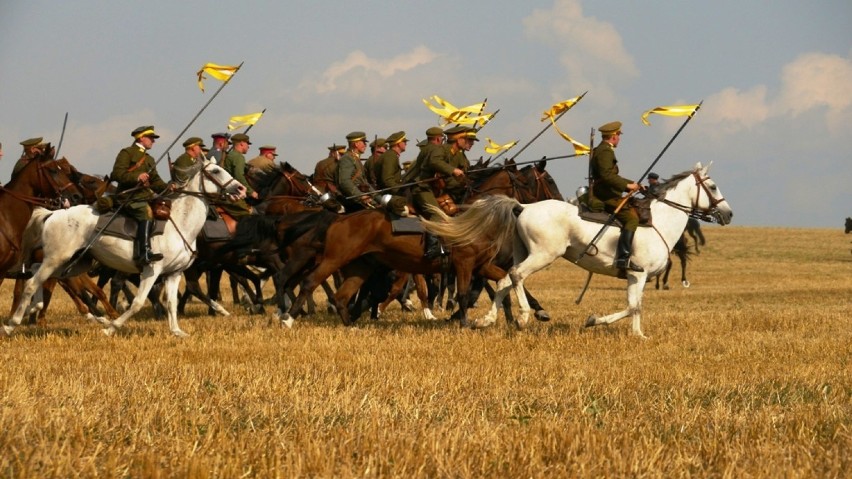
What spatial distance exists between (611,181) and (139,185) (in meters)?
6.00

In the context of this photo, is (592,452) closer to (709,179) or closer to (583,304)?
(709,179)

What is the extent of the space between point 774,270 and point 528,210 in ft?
98.1

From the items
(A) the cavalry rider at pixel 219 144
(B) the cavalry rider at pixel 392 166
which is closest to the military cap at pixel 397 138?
(B) the cavalry rider at pixel 392 166

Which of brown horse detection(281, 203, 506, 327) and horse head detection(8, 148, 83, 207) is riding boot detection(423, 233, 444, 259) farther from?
horse head detection(8, 148, 83, 207)

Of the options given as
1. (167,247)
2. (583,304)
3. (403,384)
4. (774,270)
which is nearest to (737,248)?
(774,270)

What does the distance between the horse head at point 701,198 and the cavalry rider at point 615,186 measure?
83cm

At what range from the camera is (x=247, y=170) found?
22156mm

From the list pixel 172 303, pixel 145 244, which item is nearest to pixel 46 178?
pixel 145 244

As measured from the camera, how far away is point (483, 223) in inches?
677

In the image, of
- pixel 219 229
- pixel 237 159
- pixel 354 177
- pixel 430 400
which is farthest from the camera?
pixel 237 159

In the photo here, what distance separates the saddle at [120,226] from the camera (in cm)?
1590

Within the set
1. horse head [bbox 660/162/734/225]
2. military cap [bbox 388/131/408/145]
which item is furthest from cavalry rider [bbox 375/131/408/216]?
horse head [bbox 660/162/734/225]

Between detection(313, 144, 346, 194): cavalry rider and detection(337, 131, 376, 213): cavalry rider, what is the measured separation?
2086mm

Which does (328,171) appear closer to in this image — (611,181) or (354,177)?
(354,177)
